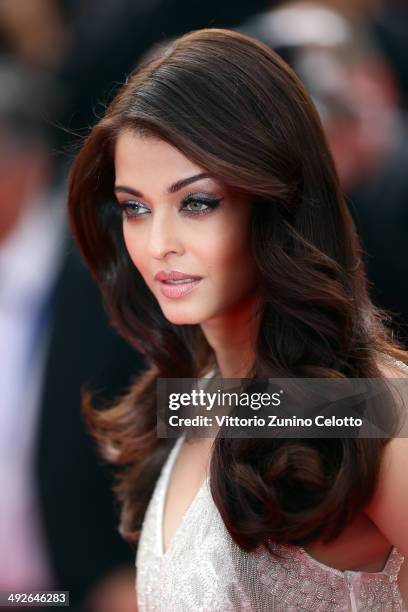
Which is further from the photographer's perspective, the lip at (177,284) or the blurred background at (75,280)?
the blurred background at (75,280)

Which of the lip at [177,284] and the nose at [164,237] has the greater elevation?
the nose at [164,237]

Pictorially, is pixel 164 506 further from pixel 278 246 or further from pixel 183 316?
pixel 278 246

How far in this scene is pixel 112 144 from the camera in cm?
162

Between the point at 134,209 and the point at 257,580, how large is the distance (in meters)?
0.60

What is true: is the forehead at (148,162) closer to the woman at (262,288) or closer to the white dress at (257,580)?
the woman at (262,288)

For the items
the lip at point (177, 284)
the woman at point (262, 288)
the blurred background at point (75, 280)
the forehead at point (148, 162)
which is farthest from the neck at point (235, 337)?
the blurred background at point (75, 280)

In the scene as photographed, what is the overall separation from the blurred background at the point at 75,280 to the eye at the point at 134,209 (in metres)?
0.66

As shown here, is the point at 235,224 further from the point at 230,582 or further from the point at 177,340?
the point at 230,582

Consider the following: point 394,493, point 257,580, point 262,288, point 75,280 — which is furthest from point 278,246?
point 75,280

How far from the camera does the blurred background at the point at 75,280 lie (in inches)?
94.2

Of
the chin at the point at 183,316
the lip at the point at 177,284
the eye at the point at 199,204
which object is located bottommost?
the chin at the point at 183,316

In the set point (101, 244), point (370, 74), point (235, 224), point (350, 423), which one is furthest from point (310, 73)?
point (350, 423)

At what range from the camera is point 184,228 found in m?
1.51

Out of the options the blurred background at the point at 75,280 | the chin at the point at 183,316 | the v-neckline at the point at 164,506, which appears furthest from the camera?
the blurred background at the point at 75,280
